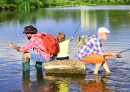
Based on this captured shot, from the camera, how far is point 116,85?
6.62m

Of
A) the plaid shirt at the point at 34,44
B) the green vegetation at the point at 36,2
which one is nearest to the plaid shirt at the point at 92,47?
the plaid shirt at the point at 34,44

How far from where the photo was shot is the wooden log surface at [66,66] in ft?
24.2

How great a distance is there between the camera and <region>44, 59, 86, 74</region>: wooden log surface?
7391 millimetres

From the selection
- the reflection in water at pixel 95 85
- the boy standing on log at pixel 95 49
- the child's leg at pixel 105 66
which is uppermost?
the boy standing on log at pixel 95 49

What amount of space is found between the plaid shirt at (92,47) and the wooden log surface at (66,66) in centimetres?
26

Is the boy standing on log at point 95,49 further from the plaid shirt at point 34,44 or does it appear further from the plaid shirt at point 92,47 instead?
the plaid shirt at point 34,44

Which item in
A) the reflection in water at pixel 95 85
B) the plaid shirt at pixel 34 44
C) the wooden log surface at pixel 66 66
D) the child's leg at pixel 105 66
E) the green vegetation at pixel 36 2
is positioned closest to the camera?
the reflection in water at pixel 95 85

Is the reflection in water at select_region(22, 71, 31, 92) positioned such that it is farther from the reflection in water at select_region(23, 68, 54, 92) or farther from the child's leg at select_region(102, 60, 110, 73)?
the child's leg at select_region(102, 60, 110, 73)

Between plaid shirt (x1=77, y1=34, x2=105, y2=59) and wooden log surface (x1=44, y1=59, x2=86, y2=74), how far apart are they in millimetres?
Answer: 255

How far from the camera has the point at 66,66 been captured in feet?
24.3

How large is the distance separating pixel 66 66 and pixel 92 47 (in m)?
0.80

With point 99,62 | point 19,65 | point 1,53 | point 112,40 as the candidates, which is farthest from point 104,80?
point 112,40

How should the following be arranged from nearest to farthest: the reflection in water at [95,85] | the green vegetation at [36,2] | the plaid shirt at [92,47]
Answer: the reflection in water at [95,85]
the plaid shirt at [92,47]
the green vegetation at [36,2]

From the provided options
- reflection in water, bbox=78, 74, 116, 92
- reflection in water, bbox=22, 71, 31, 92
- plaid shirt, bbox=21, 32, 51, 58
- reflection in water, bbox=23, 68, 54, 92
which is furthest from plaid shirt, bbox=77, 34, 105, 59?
reflection in water, bbox=22, 71, 31, 92
